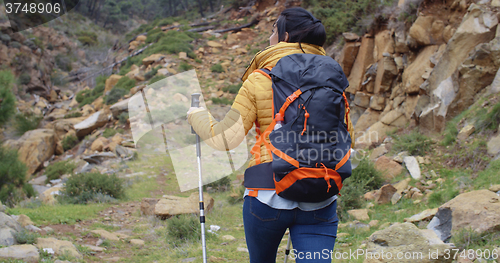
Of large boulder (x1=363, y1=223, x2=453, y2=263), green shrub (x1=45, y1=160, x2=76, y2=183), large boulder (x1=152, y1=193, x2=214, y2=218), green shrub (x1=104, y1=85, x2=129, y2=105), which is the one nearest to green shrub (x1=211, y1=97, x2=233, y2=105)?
green shrub (x1=104, y1=85, x2=129, y2=105)

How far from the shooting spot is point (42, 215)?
210 inches

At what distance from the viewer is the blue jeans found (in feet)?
4.91

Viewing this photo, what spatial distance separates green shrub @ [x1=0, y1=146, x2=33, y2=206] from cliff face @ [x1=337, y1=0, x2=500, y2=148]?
27.1 feet

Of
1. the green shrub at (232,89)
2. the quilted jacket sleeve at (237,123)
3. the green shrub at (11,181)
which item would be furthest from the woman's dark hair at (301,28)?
the green shrub at (232,89)

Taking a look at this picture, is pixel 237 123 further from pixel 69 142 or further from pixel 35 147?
pixel 69 142

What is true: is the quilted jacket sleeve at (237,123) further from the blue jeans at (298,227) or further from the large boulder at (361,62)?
the large boulder at (361,62)

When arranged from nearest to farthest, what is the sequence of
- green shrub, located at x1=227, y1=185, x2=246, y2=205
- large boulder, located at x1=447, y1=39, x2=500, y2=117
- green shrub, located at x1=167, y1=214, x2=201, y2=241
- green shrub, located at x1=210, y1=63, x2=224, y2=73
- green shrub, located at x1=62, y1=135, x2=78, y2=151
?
green shrub, located at x1=167, y1=214, x2=201, y2=241
large boulder, located at x1=447, y1=39, x2=500, y2=117
green shrub, located at x1=227, y1=185, x2=246, y2=205
green shrub, located at x1=62, y1=135, x2=78, y2=151
green shrub, located at x1=210, y1=63, x2=224, y2=73

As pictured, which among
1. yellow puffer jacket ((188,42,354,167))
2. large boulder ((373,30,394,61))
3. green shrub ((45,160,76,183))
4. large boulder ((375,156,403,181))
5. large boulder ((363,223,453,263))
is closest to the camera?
yellow puffer jacket ((188,42,354,167))

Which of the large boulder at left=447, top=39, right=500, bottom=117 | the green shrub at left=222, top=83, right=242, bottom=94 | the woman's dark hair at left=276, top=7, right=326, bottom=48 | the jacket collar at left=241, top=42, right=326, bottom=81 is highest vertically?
the woman's dark hair at left=276, top=7, right=326, bottom=48

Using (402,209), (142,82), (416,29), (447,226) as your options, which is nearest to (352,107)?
(416,29)

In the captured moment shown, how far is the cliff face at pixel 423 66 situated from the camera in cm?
616

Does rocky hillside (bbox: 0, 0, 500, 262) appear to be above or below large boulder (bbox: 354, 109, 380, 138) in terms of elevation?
above

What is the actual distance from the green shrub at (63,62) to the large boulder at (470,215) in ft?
126

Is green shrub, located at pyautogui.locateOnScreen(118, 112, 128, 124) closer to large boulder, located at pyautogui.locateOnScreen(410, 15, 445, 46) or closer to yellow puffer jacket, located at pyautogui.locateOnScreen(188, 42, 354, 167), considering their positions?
large boulder, located at pyautogui.locateOnScreen(410, 15, 445, 46)
